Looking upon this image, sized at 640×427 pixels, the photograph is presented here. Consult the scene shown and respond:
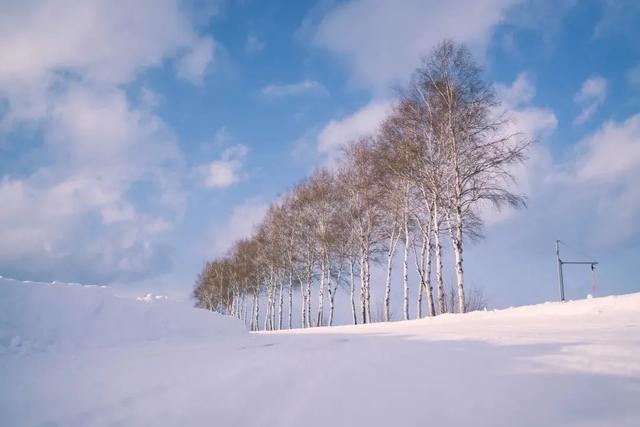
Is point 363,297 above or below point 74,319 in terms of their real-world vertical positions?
below

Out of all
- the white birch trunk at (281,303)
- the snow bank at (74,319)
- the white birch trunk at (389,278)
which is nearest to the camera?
the snow bank at (74,319)

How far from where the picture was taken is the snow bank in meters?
6.91

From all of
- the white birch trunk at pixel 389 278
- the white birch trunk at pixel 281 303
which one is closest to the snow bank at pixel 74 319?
the white birch trunk at pixel 389 278

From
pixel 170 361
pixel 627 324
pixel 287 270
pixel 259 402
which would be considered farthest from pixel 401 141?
pixel 287 270

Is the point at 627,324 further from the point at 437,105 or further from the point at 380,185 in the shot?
the point at 380,185

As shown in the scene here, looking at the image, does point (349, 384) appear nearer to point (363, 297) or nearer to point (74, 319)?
point (74, 319)

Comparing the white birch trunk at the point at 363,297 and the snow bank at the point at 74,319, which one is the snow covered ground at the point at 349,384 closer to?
the snow bank at the point at 74,319

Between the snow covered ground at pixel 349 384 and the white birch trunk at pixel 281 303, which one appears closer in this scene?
the snow covered ground at pixel 349 384

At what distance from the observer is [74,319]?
7.75 meters

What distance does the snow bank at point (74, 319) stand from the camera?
691 cm

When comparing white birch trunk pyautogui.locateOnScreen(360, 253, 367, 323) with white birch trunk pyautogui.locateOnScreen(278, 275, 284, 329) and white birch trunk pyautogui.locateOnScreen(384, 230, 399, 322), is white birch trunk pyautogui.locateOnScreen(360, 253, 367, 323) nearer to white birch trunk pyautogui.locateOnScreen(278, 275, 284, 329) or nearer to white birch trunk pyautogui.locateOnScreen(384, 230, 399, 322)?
white birch trunk pyautogui.locateOnScreen(384, 230, 399, 322)

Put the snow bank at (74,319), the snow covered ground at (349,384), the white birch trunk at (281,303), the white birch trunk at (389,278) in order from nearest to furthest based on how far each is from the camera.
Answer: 1. the snow covered ground at (349,384)
2. the snow bank at (74,319)
3. the white birch trunk at (389,278)
4. the white birch trunk at (281,303)

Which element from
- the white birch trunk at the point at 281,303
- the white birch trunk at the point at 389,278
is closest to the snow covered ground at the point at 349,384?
the white birch trunk at the point at 389,278

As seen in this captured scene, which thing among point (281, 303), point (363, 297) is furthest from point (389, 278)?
point (281, 303)
